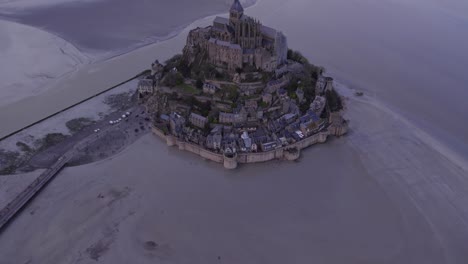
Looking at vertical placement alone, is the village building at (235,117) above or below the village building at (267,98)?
below

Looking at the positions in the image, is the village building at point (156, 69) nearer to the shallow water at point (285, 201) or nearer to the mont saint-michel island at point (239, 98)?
the mont saint-michel island at point (239, 98)

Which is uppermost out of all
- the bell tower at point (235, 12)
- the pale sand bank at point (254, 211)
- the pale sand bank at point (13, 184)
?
the bell tower at point (235, 12)

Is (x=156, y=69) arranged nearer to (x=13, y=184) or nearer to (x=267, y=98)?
(x=267, y=98)

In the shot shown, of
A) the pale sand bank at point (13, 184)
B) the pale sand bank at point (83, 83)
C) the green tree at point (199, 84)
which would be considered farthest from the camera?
the green tree at point (199, 84)

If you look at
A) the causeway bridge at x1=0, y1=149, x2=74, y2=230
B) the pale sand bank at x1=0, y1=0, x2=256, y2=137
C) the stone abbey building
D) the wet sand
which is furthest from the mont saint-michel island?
the wet sand

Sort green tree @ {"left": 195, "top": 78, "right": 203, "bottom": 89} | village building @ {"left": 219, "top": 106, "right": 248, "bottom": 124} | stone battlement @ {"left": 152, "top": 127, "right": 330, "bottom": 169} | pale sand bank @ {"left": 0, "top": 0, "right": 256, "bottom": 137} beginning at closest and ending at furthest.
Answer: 1. stone battlement @ {"left": 152, "top": 127, "right": 330, "bottom": 169}
2. village building @ {"left": 219, "top": 106, "right": 248, "bottom": 124}
3. pale sand bank @ {"left": 0, "top": 0, "right": 256, "bottom": 137}
4. green tree @ {"left": 195, "top": 78, "right": 203, "bottom": 89}

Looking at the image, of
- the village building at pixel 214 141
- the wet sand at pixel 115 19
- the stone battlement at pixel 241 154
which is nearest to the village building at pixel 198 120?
the village building at pixel 214 141

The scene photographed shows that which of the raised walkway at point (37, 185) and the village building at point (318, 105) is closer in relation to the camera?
the raised walkway at point (37, 185)

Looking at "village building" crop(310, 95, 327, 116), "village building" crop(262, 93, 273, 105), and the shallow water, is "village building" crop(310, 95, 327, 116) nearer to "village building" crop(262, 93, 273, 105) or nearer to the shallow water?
the shallow water

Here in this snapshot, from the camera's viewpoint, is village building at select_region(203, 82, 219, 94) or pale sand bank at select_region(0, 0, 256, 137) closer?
pale sand bank at select_region(0, 0, 256, 137)
